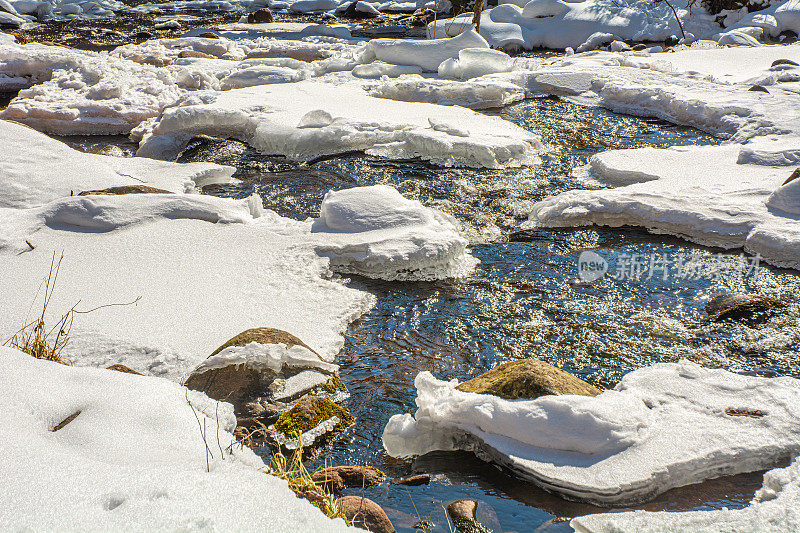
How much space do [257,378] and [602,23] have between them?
14074 millimetres

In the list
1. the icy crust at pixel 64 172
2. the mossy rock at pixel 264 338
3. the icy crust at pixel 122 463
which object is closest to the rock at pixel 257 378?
the mossy rock at pixel 264 338

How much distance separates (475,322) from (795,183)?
2918 millimetres

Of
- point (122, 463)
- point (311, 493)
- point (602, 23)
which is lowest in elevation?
point (311, 493)

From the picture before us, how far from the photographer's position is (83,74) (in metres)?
9.64

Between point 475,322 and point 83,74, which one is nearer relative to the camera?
point 475,322

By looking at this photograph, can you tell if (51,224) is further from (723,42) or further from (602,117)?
(723,42)

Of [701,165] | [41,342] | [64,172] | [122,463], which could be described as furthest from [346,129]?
[122,463]

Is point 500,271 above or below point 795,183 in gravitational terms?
below

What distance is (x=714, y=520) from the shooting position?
2355mm

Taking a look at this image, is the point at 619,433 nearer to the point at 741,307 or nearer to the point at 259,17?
the point at 741,307

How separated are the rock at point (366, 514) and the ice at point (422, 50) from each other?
9314mm

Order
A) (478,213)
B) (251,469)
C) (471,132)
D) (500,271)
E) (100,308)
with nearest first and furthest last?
(251,469)
(100,308)
(500,271)
(478,213)
(471,132)

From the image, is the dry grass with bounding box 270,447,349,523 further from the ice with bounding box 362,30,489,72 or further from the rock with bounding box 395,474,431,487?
the ice with bounding box 362,30,489,72

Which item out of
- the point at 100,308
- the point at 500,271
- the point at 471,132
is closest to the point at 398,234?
the point at 500,271
